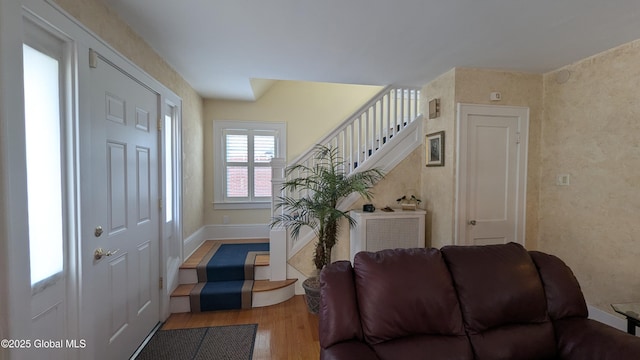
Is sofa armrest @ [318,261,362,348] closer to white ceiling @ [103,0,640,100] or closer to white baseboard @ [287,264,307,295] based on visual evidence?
white ceiling @ [103,0,640,100]

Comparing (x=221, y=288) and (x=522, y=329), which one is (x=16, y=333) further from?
(x=522, y=329)

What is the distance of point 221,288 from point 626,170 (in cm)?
392

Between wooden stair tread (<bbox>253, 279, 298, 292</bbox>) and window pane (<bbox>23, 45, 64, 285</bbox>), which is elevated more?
window pane (<bbox>23, 45, 64, 285</bbox>)

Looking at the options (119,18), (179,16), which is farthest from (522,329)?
(119,18)

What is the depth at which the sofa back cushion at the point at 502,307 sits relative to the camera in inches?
55.7

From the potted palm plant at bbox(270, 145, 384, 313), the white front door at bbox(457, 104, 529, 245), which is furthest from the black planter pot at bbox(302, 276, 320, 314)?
the white front door at bbox(457, 104, 529, 245)

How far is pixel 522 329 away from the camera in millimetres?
1461

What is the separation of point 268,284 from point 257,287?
0.14 meters

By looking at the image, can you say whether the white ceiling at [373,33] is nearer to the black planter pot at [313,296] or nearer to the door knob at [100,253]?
the door knob at [100,253]

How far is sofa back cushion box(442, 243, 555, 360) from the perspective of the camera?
1414mm

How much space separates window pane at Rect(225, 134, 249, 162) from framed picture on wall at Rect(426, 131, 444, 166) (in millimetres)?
2741

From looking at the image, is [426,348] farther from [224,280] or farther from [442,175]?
[224,280]

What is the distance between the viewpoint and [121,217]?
6.48 feet

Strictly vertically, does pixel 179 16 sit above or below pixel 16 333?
above
